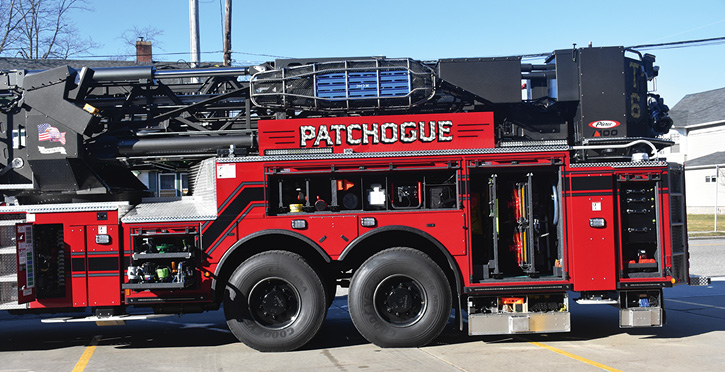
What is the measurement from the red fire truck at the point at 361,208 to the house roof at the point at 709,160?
41.5 meters

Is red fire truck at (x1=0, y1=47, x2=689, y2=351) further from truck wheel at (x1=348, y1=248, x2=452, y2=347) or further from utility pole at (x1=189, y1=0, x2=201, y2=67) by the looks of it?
utility pole at (x1=189, y1=0, x2=201, y2=67)

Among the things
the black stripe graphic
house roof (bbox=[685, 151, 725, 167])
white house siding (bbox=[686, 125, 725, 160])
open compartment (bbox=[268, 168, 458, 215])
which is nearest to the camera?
the black stripe graphic

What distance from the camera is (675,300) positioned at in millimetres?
11695

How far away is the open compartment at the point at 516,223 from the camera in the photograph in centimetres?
827

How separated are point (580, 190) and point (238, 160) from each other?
4316 millimetres

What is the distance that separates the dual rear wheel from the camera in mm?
7996

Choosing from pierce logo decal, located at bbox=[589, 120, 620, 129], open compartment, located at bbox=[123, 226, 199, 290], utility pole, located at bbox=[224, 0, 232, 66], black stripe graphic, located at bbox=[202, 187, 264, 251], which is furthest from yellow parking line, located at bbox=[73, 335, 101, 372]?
utility pole, located at bbox=[224, 0, 232, 66]

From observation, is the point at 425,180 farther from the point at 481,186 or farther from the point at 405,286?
the point at 405,286

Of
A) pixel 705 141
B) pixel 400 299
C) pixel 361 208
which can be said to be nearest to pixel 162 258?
pixel 361 208

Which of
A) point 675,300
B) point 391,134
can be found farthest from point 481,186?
point 675,300

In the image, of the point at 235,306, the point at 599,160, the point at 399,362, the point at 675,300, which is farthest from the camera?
the point at 675,300

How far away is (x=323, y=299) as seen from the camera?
8016 mm

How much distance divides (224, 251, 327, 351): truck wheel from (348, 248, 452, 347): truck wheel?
20.0 inches

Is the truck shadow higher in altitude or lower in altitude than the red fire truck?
lower
